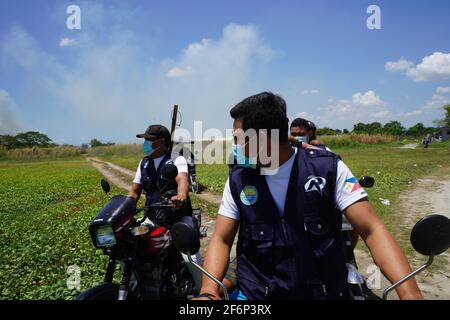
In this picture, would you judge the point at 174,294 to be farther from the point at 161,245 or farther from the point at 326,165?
the point at 326,165

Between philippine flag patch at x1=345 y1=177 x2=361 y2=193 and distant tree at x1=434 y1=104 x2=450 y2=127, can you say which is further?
distant tree at x1=434 y1=104 x2=450 y2=127

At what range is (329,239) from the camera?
1958mm

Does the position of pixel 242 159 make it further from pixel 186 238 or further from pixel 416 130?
pixel 416 130

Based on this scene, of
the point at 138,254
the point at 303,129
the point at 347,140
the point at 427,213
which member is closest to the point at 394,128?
the point at 347,140

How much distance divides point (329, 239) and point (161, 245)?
68.6 inches

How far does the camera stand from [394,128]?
9600cm

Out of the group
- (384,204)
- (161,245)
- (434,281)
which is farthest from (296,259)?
(384,204)

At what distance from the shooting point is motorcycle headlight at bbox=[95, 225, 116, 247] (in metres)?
2.59

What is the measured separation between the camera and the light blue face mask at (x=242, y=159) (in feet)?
6.88

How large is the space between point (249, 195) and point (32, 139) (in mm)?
109456

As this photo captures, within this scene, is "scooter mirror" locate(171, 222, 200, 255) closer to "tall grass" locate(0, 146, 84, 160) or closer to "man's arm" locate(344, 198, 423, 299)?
"man's arm" locate(344, 198, 423, 299)

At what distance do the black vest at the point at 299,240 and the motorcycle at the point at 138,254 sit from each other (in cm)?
51

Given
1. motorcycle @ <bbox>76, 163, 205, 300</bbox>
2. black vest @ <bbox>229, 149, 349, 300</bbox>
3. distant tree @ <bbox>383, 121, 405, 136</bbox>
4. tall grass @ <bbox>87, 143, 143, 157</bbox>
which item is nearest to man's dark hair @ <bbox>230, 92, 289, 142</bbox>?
black vest @ <bbox>229, 149, 349, 300</bbox>

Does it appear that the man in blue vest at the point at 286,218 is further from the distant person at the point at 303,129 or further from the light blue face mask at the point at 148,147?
the distant person at the point at 303,129
